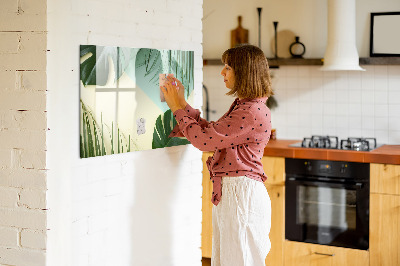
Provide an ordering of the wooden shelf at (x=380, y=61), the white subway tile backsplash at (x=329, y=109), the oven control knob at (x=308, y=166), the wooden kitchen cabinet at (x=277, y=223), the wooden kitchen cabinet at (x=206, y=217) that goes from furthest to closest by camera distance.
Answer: the white subway tile backsplash at (x=329, y=109) → the wooden kitchen cabinet at (x=206, y=217) → the wooden shelf at (x=380, y=61) → the wooden kitchen cabinet at (x=277, y=223) → the oven control knob at (x=308, y=166)

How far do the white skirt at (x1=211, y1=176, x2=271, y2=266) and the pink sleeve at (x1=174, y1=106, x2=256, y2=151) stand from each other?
0.20m

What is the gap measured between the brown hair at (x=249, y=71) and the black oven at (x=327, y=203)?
5.52 feet

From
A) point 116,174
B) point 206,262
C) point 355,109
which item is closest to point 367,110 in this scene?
point 355,109

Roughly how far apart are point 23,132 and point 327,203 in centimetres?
265

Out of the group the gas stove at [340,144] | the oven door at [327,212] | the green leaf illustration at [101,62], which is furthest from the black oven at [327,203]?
the green leaf illustration at [101,62]

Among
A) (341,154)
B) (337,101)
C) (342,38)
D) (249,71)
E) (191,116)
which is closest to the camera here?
(249,71)

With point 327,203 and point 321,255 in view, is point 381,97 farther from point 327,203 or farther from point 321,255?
point 321,255

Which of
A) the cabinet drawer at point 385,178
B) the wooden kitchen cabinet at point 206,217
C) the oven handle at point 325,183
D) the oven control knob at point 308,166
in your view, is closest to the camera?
the cabinet drawer at point 385,178

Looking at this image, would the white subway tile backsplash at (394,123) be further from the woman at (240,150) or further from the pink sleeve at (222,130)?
the pink sleeve at (222,130)

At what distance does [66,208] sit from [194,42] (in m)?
1.21

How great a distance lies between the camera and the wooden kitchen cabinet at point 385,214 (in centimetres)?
415

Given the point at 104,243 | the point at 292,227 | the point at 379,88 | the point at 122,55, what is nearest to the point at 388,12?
the point at 379,88

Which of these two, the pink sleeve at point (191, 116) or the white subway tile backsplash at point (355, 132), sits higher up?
the pink sleeve at point (191, 116)

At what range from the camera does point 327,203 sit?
4441mm
